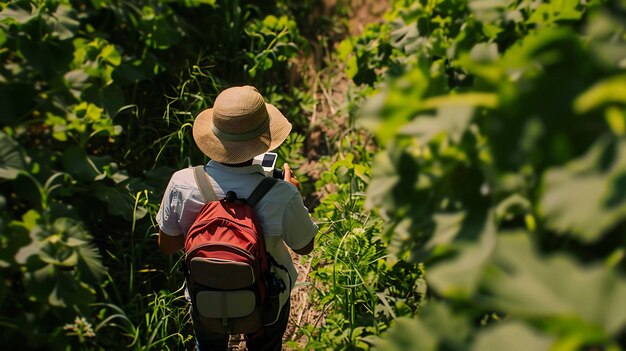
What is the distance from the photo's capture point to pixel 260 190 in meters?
2.29

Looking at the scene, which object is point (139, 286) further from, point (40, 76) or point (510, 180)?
point (510, 180)

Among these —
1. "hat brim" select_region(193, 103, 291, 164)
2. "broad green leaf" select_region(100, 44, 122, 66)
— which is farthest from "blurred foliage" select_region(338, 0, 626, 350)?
"broad green leaf" select_region(100, 44, 122, 66)

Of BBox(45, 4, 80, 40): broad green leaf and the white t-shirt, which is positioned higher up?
BBox(45, 4, 80, 40): broad green leaf

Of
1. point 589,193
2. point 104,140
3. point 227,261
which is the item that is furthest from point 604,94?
point 104,140

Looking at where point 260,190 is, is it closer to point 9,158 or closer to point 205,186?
point 205,186

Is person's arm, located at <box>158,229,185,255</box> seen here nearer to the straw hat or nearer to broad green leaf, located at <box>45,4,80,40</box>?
the straw hat

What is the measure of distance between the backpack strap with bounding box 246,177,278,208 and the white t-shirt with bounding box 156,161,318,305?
13mm

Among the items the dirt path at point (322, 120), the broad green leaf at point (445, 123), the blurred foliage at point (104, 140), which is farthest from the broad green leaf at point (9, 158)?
the dirt path at point (322, 120)

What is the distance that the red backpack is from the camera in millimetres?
2143

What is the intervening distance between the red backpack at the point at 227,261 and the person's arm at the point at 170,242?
22 cm

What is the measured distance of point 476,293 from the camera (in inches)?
48.6

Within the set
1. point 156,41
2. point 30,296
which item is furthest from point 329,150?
point 30,296

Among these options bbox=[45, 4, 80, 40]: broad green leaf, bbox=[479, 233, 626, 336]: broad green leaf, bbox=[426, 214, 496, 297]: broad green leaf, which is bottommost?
bbox=[45, 4, 80, 40]: broad green leaf

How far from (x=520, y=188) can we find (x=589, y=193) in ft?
0.67
